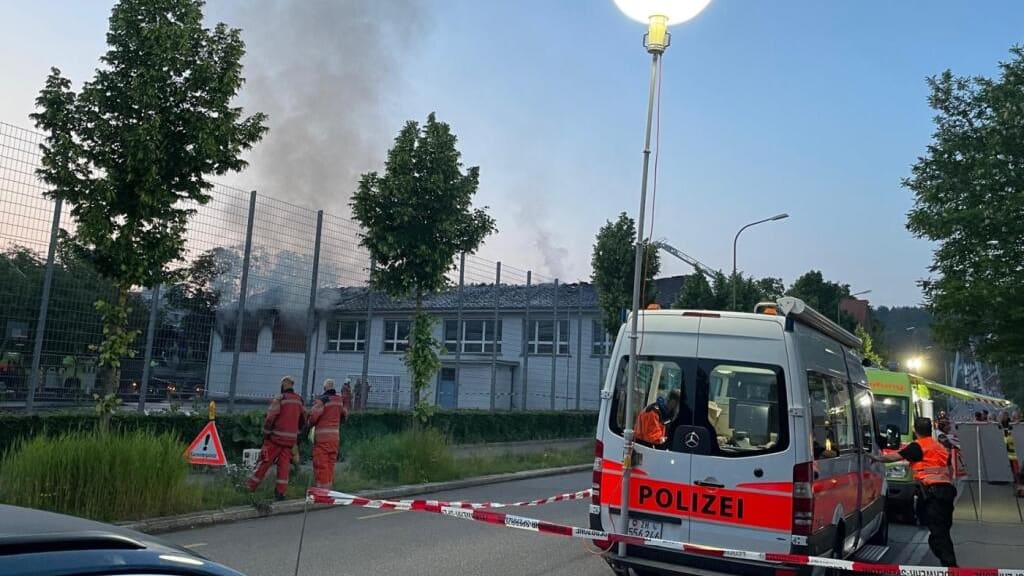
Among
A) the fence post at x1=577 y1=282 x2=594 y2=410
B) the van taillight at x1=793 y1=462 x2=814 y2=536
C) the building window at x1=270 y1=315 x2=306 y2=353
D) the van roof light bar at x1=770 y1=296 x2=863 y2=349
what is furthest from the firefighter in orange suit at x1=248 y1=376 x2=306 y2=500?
the fence post at x1=577 y1=282 x2=594 y2=410

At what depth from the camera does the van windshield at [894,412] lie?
15938mm

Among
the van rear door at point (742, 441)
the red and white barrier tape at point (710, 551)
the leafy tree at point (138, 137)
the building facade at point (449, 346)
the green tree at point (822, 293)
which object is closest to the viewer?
the red and white barrier tape at point (710, 551)

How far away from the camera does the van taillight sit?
6.40 meters

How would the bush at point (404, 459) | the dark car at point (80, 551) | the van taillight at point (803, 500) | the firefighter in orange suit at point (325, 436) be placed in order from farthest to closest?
the bush at point (404, 459), the firefighter in orange suit at point (325, 436), the van taillight at point (803, 500), the dark car at point (80, 551)

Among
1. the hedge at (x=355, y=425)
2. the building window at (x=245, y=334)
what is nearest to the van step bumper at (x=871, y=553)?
the hedge at (x=355, y=425)

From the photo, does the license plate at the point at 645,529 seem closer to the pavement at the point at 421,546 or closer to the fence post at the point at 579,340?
the pavement at the point at 421,546

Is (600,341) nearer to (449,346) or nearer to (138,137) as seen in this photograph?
(449,346)

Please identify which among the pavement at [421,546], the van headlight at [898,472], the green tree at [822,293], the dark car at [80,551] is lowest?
the pavement at [421,546]

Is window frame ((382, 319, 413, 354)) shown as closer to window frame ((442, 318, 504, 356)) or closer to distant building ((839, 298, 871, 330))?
window frame ((442, 318, 504, 356))

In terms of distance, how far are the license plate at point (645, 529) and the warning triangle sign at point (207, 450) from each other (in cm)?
632

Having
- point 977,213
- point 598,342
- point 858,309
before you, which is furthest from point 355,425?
point 858,309

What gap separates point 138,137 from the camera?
10414 millimetres

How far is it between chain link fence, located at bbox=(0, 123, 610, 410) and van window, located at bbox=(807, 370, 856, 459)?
9724 millimetres

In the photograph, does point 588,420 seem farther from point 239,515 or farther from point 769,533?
point 769,533
